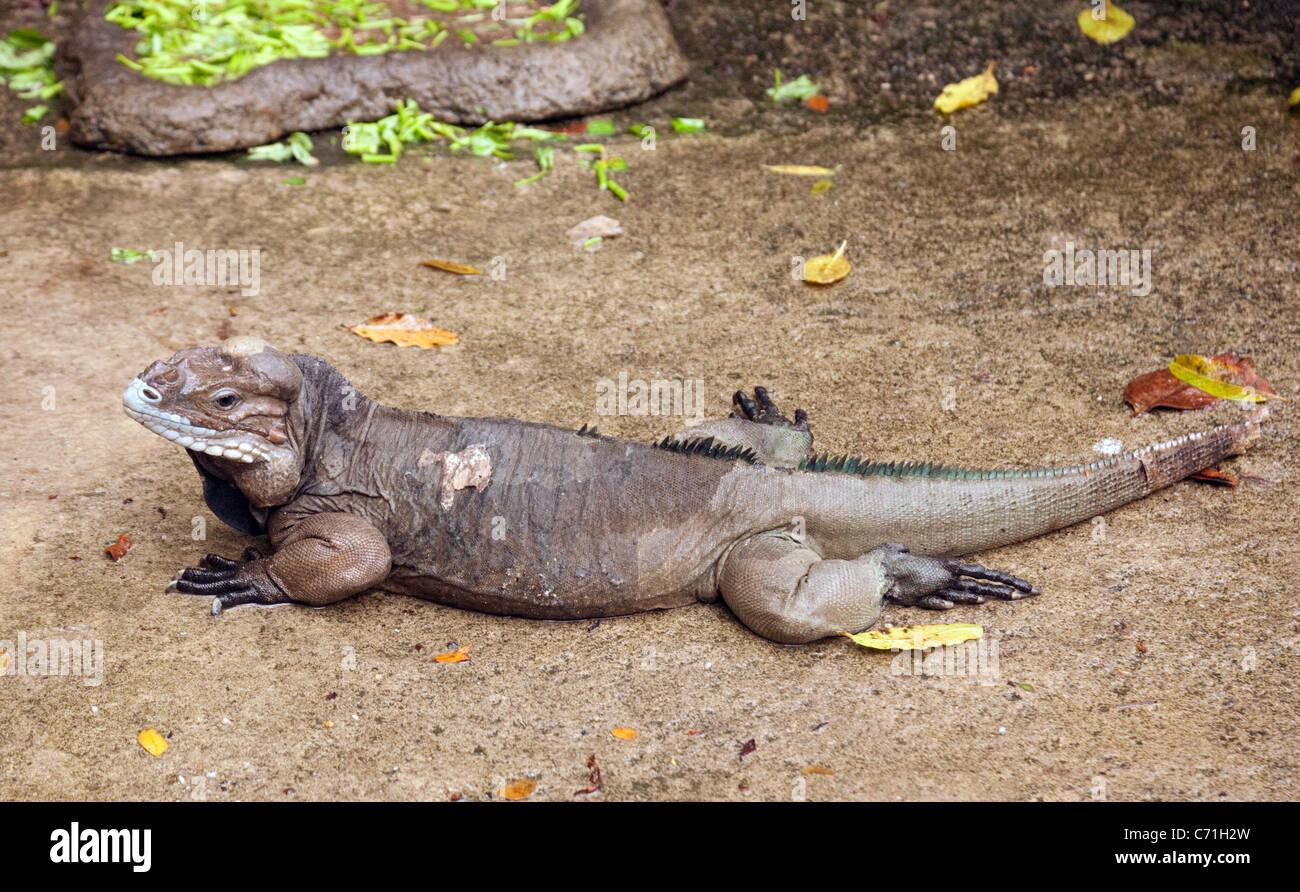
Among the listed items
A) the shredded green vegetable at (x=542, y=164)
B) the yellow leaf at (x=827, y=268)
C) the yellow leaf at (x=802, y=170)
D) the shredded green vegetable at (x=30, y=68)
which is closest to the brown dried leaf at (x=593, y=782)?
the yellow leaf at (x=827, y=268)

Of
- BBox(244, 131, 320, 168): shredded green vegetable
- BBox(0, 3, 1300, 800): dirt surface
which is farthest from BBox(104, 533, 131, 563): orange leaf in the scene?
BBox(244, 131, 320, 168): shredded green vegetable

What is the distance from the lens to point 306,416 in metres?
4.70

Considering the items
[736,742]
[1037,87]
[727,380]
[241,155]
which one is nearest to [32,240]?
[241,155]

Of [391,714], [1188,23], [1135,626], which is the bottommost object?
[391,714]

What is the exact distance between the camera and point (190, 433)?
440 cm

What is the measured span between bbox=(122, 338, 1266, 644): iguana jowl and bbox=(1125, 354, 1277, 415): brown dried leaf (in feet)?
3.94

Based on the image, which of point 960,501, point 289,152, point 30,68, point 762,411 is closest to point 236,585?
point 762,411

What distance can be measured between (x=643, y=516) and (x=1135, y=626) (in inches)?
76.4

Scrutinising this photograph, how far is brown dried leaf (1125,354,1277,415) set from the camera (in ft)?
18.9

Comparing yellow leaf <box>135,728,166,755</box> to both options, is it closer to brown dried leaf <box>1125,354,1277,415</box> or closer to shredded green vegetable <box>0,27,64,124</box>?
brown dried leaf <box>1125,354,1277,415</box>

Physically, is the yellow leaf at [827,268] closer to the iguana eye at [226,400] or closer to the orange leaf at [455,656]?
the orange leaf at [455,656]

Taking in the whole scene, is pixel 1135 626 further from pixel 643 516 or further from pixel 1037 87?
pixel 1037 87

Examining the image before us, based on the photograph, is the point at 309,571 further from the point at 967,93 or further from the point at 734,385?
the point at 967,93

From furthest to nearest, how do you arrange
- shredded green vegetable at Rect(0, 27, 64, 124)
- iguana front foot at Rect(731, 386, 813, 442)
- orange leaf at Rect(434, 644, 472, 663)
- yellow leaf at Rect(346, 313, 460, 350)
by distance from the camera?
shredded green vegetable at Rect(0, 27, 64, 124) → yellow leaf at Rect(346, 313, 460, 350) → iguana front foot at Rect(731, 386, 813, 442) → orange leaf at Rect(434, 644, 472, 663)
